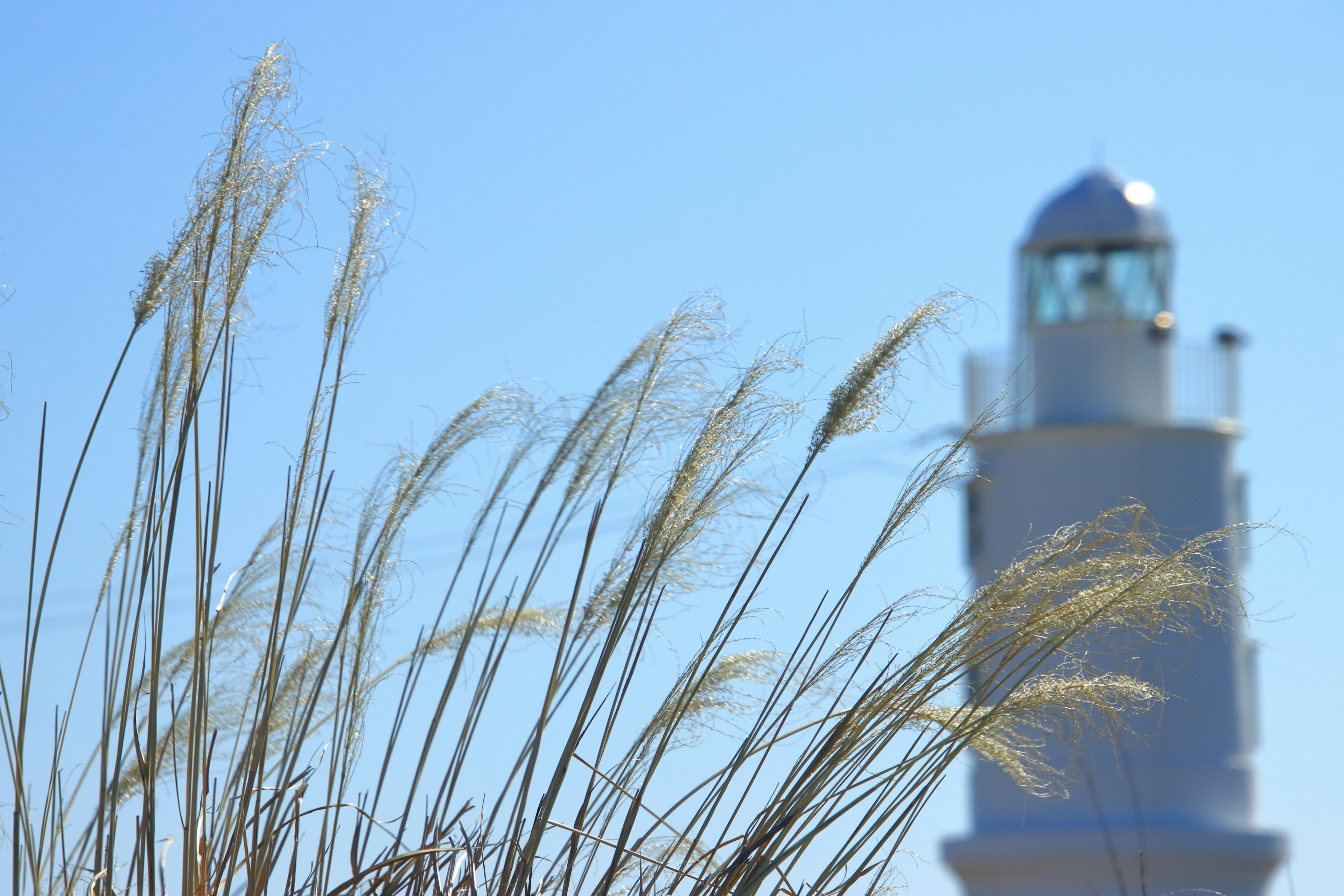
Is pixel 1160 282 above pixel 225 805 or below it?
above

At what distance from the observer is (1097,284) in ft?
25.8

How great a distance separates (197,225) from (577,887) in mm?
684

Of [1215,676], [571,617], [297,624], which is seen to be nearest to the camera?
[571,617]

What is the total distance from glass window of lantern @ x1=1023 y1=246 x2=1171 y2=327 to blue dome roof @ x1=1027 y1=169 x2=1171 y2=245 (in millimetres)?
79

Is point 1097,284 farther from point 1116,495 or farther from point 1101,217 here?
point 1116,495

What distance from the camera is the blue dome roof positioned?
791cm

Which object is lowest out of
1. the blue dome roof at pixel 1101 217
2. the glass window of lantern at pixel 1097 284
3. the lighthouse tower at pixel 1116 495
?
the lighthouse tower at pixel 1116 495

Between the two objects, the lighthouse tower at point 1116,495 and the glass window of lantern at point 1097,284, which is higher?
the glass window of lantern at point 1097,284

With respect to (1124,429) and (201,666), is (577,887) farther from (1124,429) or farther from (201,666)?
(1124,429)

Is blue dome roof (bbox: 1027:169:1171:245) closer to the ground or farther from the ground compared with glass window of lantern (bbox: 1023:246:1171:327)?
farther from the ground

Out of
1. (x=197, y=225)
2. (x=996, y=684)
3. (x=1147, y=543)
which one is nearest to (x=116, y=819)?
(x=197, y=225)

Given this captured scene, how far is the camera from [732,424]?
1.34 m

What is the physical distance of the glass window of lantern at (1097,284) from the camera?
783 centimetres

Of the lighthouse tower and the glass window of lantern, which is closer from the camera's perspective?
the lighthouse tower
